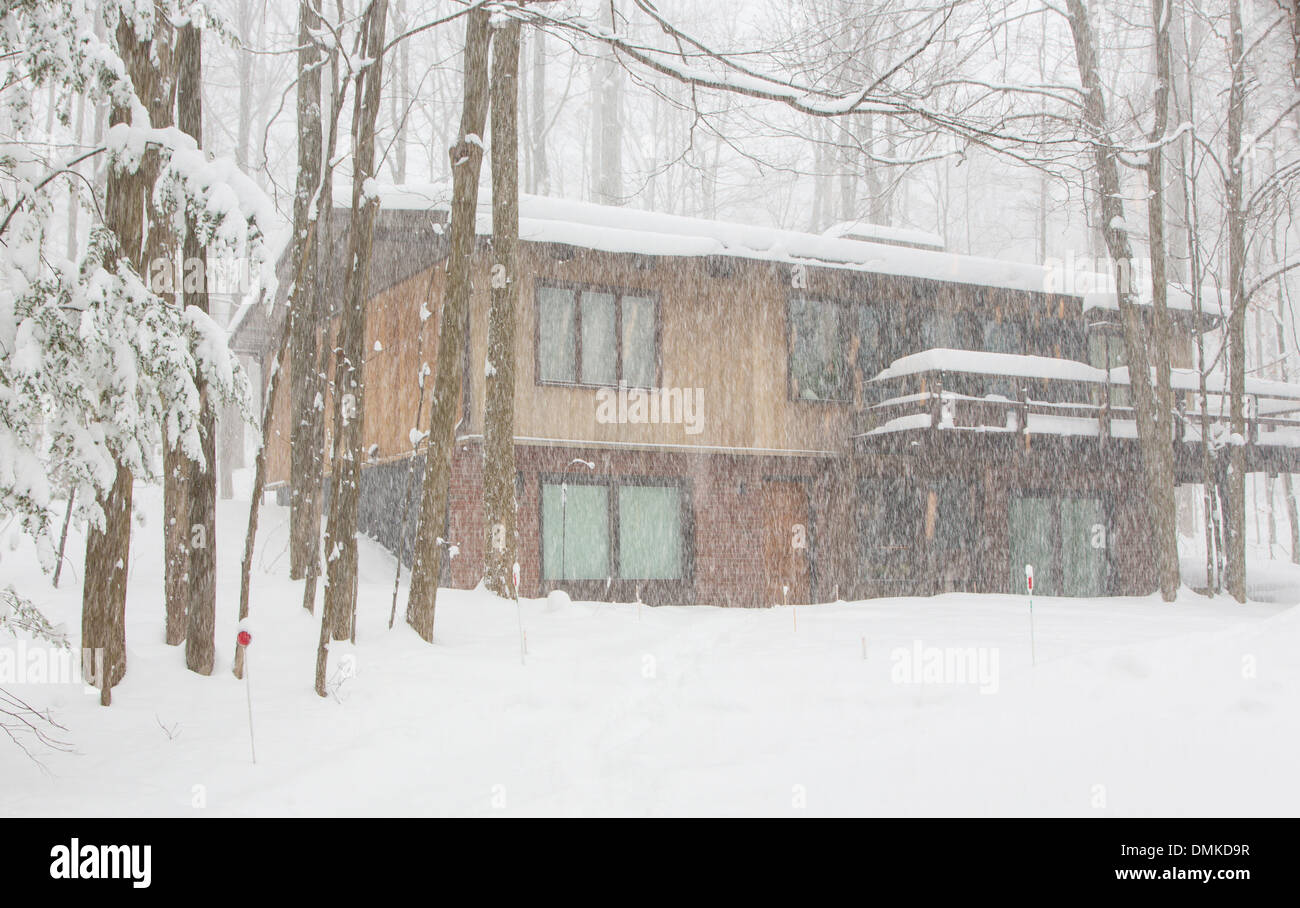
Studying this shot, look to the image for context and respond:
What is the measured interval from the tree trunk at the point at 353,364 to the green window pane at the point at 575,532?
691 centimetres

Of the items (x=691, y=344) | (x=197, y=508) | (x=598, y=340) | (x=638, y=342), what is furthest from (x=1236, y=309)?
(x=197, y=508)

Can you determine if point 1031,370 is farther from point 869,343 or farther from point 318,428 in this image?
point 318,428

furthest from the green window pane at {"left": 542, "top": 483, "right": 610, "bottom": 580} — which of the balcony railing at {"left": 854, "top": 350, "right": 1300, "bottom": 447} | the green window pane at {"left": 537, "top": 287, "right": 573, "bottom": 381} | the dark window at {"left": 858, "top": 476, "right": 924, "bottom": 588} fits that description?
the dark window at {"left": 858, "top": 476, "right": 924, "bottom": 588}

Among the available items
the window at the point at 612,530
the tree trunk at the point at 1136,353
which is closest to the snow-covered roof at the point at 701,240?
the tree trunk at the point at 1136,353

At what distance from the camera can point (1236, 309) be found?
17.7 meters

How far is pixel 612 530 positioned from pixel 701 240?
199 inches

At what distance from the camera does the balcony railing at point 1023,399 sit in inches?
679

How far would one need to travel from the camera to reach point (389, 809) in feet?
18.0

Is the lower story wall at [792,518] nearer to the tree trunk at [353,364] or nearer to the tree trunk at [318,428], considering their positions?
the tree trunk at [318,428]

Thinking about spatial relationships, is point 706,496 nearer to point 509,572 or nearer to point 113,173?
point 509,572
